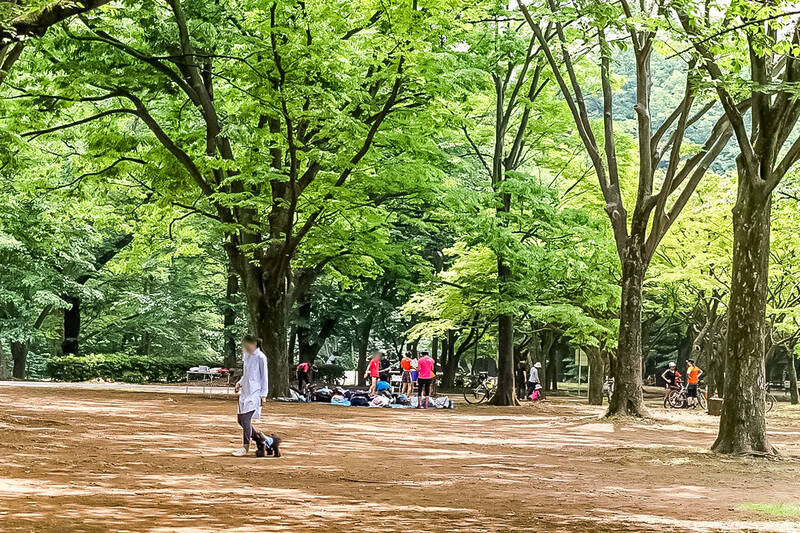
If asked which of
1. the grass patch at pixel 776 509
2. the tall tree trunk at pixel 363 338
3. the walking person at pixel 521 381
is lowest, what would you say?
the grass patch at pixel 776 509

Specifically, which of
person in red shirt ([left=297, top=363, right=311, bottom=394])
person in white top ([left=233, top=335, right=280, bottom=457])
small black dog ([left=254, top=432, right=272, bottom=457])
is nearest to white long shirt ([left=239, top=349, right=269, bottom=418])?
person in white top ([left=233, top=335, right=280, bottom=457])

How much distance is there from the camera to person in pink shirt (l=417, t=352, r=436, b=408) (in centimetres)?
2776

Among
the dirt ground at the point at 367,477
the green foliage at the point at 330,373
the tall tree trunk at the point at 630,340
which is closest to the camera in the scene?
the dirt ground at the point at 367,477

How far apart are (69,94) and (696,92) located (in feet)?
54.8

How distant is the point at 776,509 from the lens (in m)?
9.61

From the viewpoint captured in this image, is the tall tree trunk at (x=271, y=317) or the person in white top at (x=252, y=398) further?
the tall tree trunk at (x=271, y=317)

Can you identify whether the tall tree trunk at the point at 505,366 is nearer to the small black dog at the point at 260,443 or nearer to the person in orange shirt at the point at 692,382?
the person in orange shirt at the point at 692,382

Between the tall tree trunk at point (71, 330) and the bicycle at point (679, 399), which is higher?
the tall tree trunk at point (71, 330)

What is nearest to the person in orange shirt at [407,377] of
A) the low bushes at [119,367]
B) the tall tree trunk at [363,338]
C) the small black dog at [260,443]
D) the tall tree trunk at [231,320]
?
the tall tree trunk at [363,338]

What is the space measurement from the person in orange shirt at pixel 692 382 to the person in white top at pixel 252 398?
23.3 m

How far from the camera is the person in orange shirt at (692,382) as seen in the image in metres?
33.5

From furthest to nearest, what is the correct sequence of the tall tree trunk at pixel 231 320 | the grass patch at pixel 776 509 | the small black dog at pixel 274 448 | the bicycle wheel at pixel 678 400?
the tall tree trunk at pixel 231 320, the bicycle wheel at pixel 678 400, the small black dog at pixel 274 448, the grass patch at pixel 776 509

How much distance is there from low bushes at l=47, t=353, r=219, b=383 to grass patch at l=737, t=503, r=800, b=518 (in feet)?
116

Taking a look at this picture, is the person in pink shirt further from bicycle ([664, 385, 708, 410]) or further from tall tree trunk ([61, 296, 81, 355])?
tall tree trunk ([61, 296, 81, 355])
